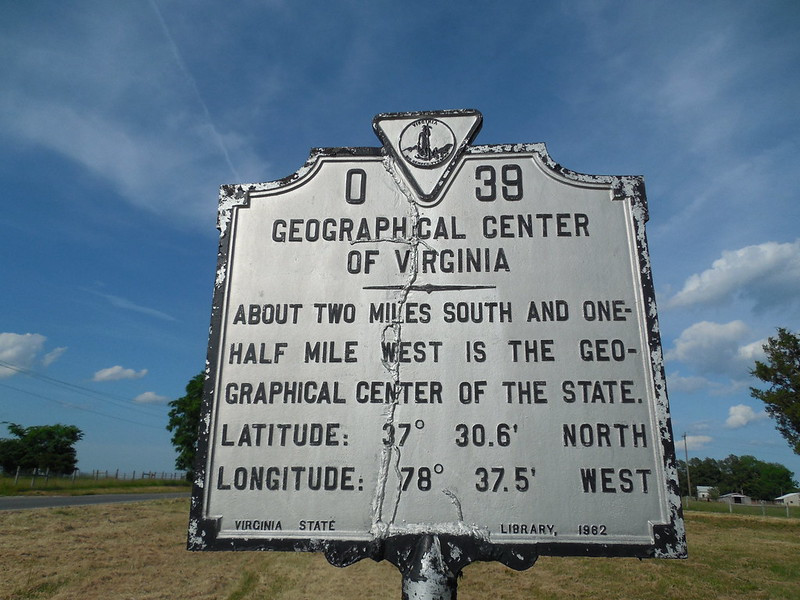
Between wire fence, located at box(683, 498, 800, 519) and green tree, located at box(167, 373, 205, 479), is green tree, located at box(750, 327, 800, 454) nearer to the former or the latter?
wire fence, located at box(683, 498, 800, 519)

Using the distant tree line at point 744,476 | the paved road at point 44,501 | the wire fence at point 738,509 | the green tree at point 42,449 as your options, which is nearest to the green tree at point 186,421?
the paved road at point 44,501

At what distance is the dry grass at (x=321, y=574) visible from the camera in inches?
295

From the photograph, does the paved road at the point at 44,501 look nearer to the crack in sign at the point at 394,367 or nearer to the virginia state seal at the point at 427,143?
the crack in sign at the point at 394,367

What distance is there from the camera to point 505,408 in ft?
8.85

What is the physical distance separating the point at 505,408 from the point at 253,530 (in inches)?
60.2

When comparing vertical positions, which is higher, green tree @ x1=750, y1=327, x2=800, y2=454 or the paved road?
green tree @ x1=750, y1=327, x2=800, y2=454

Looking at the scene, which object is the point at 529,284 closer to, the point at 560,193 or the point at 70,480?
the point at 560,193

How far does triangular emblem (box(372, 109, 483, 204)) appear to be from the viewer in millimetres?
3180

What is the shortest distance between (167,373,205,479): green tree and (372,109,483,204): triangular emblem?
1202 inches

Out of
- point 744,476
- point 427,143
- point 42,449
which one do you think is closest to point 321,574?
point 427,143

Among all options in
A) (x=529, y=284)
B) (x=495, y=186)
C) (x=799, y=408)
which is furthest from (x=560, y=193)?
(x=799, y=408)

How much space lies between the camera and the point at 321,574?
876 centimetres

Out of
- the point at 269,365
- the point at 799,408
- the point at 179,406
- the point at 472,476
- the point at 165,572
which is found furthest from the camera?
the point at 179,406

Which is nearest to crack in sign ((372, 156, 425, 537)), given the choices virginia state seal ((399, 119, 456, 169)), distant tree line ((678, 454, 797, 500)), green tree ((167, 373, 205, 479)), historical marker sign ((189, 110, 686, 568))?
historical marker sign ((189, 110, 686, 568))
